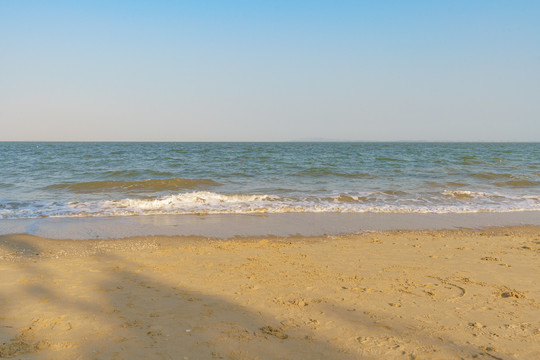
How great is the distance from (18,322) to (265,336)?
2260 mm

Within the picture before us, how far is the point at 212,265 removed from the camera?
17.7 feet

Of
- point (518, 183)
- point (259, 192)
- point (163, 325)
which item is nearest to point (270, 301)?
point (163, 325)

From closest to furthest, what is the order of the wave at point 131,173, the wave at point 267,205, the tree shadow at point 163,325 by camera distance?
the tree shadow at point 163,325 < the wave at point 267,205 < the wave at point 131,173

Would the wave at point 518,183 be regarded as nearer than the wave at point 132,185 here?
No

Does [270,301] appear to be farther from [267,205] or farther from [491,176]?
[491,176]

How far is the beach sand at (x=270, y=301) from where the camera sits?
3150 millimetres

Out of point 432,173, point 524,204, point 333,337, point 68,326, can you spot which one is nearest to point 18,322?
point 68,326

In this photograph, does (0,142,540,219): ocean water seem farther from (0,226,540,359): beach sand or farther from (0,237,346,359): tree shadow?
(0,237,346,359): tree shadow

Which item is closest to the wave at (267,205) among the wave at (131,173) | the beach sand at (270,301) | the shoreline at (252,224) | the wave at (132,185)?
the shoreline at (252,224)

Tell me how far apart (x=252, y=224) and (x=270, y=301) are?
4.69 metres

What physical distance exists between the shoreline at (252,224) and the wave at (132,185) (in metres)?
5.32

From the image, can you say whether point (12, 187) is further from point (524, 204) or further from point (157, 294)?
point (524, 204)

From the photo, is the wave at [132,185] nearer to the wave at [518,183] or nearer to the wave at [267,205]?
the wave at [267,205]

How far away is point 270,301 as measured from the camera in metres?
4.08
